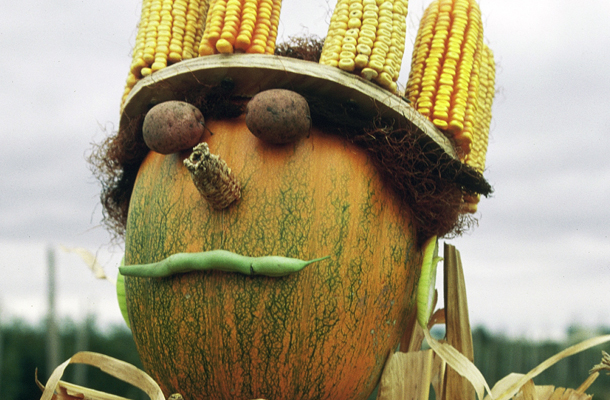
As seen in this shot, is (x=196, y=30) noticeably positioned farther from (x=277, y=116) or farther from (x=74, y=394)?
(x=74, y=394)

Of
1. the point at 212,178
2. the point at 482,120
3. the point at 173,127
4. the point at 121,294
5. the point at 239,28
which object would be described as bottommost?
the point at 121,294

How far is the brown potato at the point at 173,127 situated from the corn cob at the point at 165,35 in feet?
1.05

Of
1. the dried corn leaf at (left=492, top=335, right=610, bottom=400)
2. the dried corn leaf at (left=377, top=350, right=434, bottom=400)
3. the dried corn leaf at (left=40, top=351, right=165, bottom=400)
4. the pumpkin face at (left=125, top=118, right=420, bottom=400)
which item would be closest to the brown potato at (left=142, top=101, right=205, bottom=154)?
the pumpkin face at (left=125, top=118, right=420, bottom=400)

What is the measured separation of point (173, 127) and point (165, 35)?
1.93 ft

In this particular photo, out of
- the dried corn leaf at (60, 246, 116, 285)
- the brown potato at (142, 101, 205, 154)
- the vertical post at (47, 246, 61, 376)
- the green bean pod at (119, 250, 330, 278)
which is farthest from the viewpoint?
the vertical post at (47, 246, 61, 376)

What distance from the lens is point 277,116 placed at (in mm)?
2146

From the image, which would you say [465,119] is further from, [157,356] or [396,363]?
[157,356]

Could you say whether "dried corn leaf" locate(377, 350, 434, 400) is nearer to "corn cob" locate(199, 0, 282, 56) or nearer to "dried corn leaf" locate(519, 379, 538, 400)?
"dried corn leaf" locate(519, 379, 538, 400)

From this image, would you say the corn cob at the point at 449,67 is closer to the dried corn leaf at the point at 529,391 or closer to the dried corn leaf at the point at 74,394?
the dried corn leaf at the point at 529,391

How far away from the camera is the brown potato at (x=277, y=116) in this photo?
2.15 meters

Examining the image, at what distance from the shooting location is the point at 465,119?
261cm

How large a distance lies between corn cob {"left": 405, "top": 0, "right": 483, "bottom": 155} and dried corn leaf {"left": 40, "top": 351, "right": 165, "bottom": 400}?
65.5 inches

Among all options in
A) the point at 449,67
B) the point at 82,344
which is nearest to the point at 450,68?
the point at 449,67

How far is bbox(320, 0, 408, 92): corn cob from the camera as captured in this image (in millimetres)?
2311
